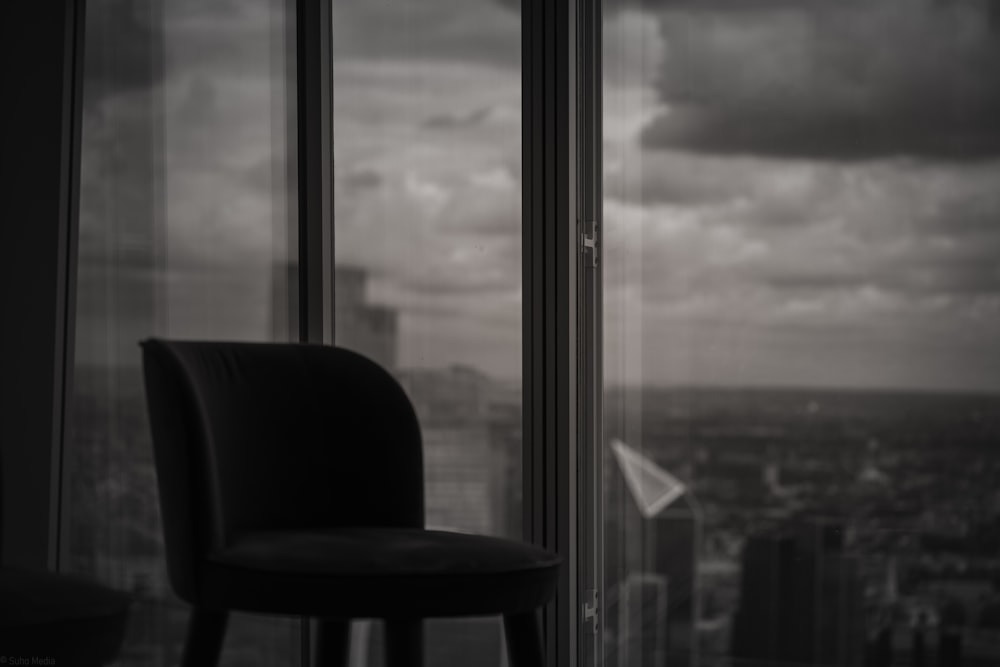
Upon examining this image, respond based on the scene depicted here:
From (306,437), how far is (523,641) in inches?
26.0

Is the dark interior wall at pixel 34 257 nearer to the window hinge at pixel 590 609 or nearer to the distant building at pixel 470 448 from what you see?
the distant building at pixel 470 448

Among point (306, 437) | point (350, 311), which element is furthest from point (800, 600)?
point (350, 311)

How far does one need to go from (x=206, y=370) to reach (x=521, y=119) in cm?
104

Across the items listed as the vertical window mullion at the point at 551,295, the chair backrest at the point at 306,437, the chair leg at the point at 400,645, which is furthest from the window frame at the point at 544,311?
the chair leg at the point at 400,645

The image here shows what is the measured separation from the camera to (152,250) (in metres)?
2.72

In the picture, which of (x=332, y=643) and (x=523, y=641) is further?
(x=332, y=643)

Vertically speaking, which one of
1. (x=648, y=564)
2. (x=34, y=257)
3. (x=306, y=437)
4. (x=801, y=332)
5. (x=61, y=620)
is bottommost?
(x=648, y=564)

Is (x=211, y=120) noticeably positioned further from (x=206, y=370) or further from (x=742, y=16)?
(x=742, y=16)

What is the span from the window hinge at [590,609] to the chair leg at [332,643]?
27.7 inches

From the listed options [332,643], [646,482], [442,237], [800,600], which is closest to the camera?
[332,643]

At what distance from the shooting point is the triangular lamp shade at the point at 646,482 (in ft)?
8.05

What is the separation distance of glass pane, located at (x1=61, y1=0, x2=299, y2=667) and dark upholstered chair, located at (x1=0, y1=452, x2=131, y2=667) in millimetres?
1066

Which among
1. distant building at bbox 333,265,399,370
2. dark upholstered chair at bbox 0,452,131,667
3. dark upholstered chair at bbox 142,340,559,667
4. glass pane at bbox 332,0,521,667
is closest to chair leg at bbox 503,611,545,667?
dark upholstered chair at bbox 142,340,559,667

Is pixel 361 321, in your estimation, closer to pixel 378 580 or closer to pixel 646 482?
pixel 646 482
